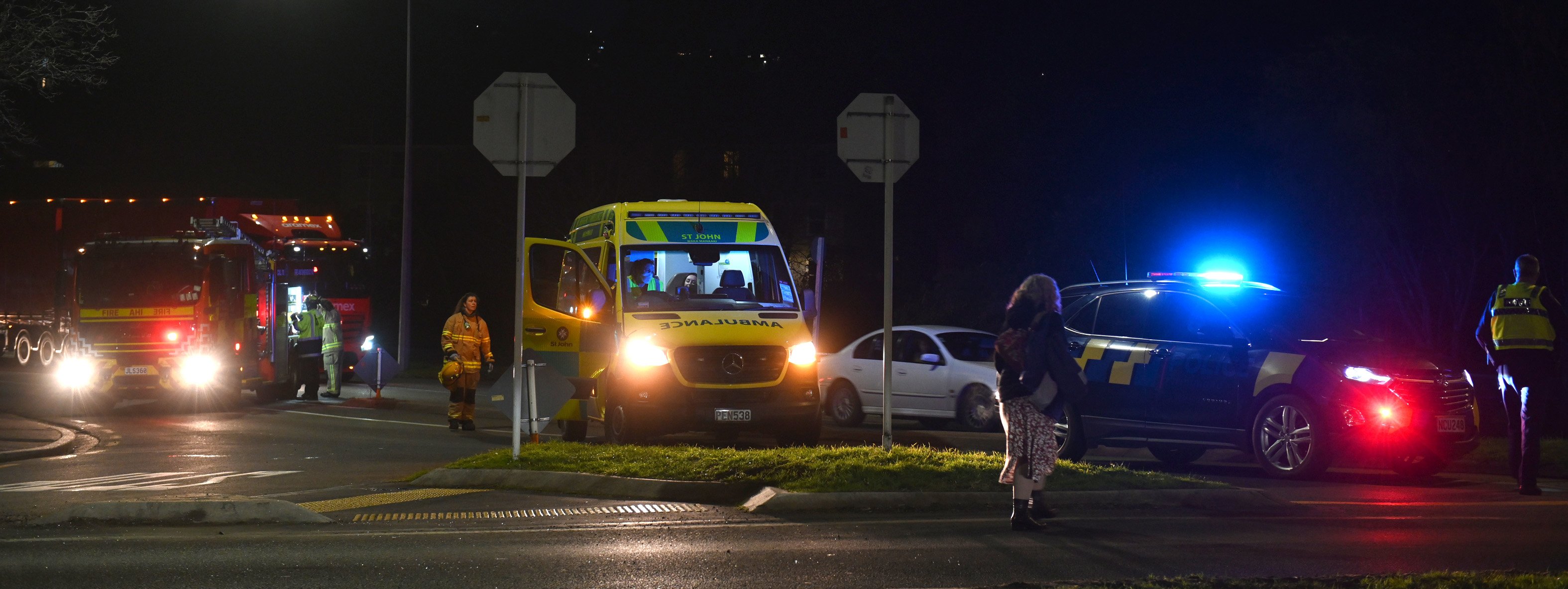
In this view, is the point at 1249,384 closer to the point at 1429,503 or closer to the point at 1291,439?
the point at 1291,439

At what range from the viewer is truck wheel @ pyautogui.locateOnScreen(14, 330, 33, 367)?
33.2 meters

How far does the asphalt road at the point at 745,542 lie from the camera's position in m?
7.02

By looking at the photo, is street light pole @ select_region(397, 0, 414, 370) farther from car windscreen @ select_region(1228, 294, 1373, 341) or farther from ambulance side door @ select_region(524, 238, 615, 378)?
car windscreen @ select_region(1228, 294, 1373, 341)

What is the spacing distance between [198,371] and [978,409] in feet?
38.8

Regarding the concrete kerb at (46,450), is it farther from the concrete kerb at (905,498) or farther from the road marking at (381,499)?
the concrete kerb at (905,498)

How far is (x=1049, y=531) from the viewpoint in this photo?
27.7 feet

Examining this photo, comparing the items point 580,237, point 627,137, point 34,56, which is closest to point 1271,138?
point 580,237

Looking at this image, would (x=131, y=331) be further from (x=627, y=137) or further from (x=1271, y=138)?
(x=627, y=137)

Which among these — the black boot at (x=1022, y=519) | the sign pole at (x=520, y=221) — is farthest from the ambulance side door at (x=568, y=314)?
the black boot at (x=1022, y=519)

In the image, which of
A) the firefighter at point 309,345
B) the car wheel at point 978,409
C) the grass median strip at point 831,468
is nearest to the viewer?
the grass median strip at point 831,468

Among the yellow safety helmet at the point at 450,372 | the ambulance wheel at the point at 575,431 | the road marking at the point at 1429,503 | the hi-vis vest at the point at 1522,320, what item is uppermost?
the hi-vis vest at the point at 1522,320

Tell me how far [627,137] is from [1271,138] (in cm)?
2462

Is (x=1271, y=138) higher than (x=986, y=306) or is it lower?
higher

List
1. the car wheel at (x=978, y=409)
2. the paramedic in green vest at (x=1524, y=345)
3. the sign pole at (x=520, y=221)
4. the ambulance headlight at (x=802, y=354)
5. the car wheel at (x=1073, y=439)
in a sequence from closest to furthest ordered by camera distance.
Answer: the paramedic in green vest at (x=1524, y=345) → the sign pole at (x=520, y=221) → the car wheel at (x=1073, y=439) → the ambulance headlight at (x=802, y=354) → the car wheel at (x=978, y=409)
